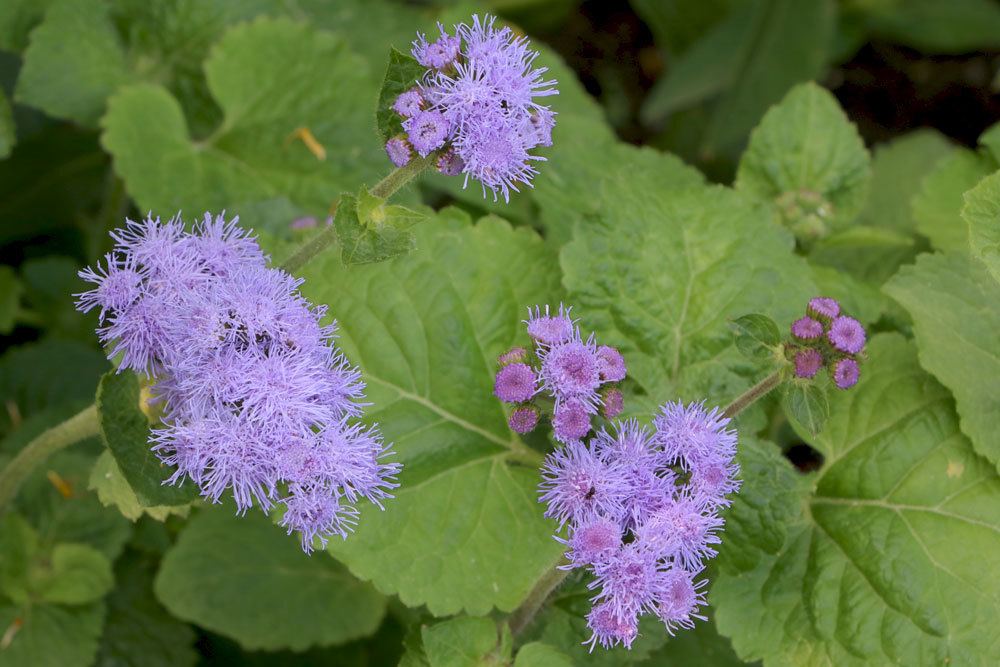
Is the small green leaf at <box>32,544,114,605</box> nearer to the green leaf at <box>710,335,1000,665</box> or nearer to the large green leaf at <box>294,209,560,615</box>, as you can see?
the large green leaf at <box>294,209,560,615</box>

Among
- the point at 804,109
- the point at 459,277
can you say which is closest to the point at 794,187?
the point at 804,109

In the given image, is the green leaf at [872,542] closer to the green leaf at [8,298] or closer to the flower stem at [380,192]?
the flower stem at [380,192]

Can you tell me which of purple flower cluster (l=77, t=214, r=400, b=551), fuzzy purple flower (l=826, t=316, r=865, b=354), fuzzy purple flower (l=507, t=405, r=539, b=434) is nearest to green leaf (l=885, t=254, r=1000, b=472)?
fuzzy purple flower (l=826, t=316, r=865, b=354)

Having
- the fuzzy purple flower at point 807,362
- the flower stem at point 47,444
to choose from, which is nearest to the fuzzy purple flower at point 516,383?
the fuzzy purple flower at point 807,362

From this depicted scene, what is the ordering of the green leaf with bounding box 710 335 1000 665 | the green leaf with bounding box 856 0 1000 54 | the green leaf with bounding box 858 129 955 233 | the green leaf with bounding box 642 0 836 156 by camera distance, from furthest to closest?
the green leaf with bounding box 856 0 1000 54, the green leaf with bounding box 642 0 836 156, the green leaf with bounding box 858 129 955 233, the green leaf with bounding box 710 335 1000 665

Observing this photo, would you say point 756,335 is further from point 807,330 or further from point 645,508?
point 645,508
